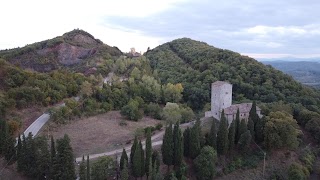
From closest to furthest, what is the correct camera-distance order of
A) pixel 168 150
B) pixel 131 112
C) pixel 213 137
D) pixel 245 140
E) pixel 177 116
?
pixel 168 150 → pixel 213 137 → pixel 245 140 → pixel 177 116 → pixel 131 112

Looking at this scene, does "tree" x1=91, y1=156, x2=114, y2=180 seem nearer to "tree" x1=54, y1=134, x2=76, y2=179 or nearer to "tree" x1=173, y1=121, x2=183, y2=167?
"tree" x1=54, y1=134, x2=76, y2=179

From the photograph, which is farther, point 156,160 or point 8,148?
point 156,160

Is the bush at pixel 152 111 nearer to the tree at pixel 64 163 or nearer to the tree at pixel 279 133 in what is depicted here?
the tree at pixel 279 133

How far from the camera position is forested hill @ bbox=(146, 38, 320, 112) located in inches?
2527

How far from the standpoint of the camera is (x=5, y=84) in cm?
4928

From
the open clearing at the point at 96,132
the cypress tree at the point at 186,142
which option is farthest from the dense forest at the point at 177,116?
the open clearing at the point at 96,132

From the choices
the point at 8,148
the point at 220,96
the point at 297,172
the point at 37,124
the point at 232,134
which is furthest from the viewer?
the point at 220,96

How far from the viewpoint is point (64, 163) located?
28656 mm

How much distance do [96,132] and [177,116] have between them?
13034 mm

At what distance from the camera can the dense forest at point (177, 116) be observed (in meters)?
31.2

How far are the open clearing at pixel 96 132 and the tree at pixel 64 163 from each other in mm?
7316

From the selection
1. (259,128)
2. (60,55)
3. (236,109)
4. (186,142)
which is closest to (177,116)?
(236,109)

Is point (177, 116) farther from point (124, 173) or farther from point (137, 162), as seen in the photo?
point (124, 173)

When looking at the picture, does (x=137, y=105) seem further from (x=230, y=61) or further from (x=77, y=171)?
(x=230, y=61)
